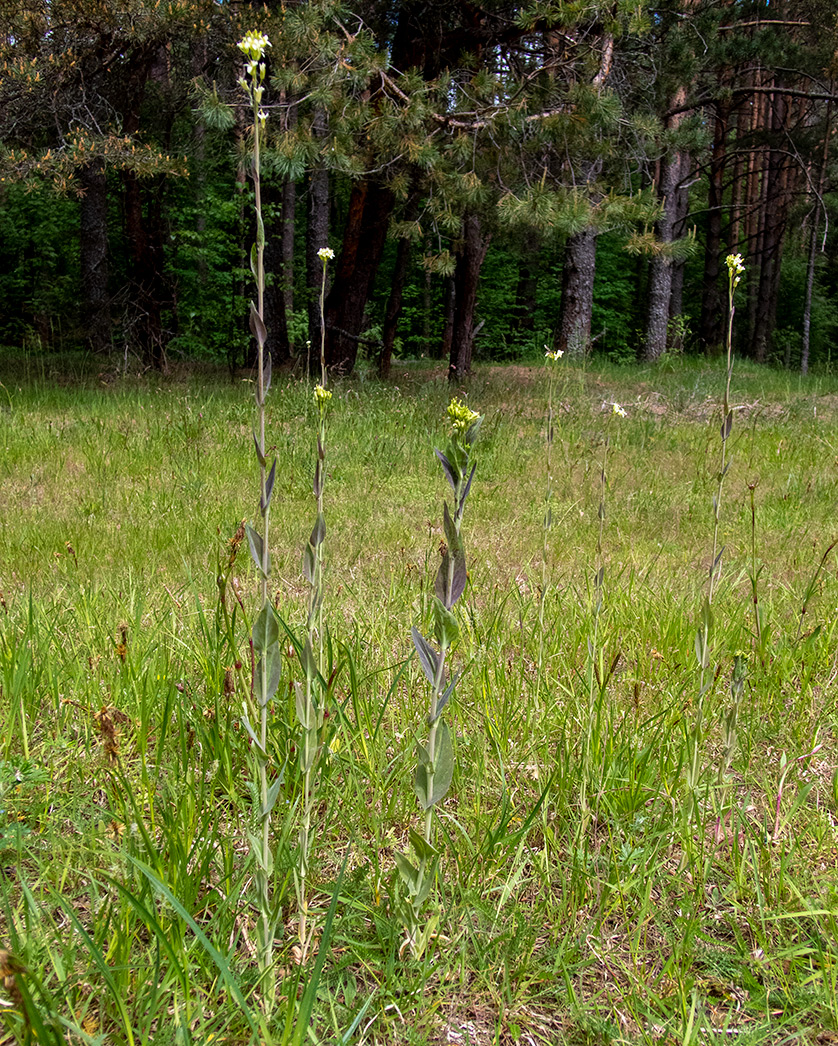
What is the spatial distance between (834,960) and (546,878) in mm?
475

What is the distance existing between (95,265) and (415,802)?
12.4m

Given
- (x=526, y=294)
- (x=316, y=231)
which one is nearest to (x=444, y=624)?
(x=316, y=231)

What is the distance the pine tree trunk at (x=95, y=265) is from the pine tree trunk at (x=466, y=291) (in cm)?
545

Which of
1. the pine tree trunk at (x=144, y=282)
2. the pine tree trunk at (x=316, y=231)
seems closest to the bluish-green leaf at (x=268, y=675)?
the pine tree trunk at (x=144, y=282)

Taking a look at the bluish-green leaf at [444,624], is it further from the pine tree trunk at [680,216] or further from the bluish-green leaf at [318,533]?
the pine tree trunk at [680,216]

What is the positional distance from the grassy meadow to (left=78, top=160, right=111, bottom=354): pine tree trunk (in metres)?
8.53

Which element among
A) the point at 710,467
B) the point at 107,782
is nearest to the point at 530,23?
the point at 710,467

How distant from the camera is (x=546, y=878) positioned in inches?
54.4

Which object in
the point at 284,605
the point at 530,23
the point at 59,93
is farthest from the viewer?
the point at 59,93

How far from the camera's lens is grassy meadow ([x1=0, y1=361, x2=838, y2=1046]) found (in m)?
1.14

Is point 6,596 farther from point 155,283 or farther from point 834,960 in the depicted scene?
point 155,283

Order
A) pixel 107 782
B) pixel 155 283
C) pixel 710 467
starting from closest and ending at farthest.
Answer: pixel 107 782 → pixel 710 467 → pixel 155 283

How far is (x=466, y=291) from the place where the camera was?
9.27 metres

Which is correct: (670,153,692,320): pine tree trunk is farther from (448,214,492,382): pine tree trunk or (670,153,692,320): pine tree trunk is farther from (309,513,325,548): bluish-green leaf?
(309,513,325,548): bluish-green leaf
